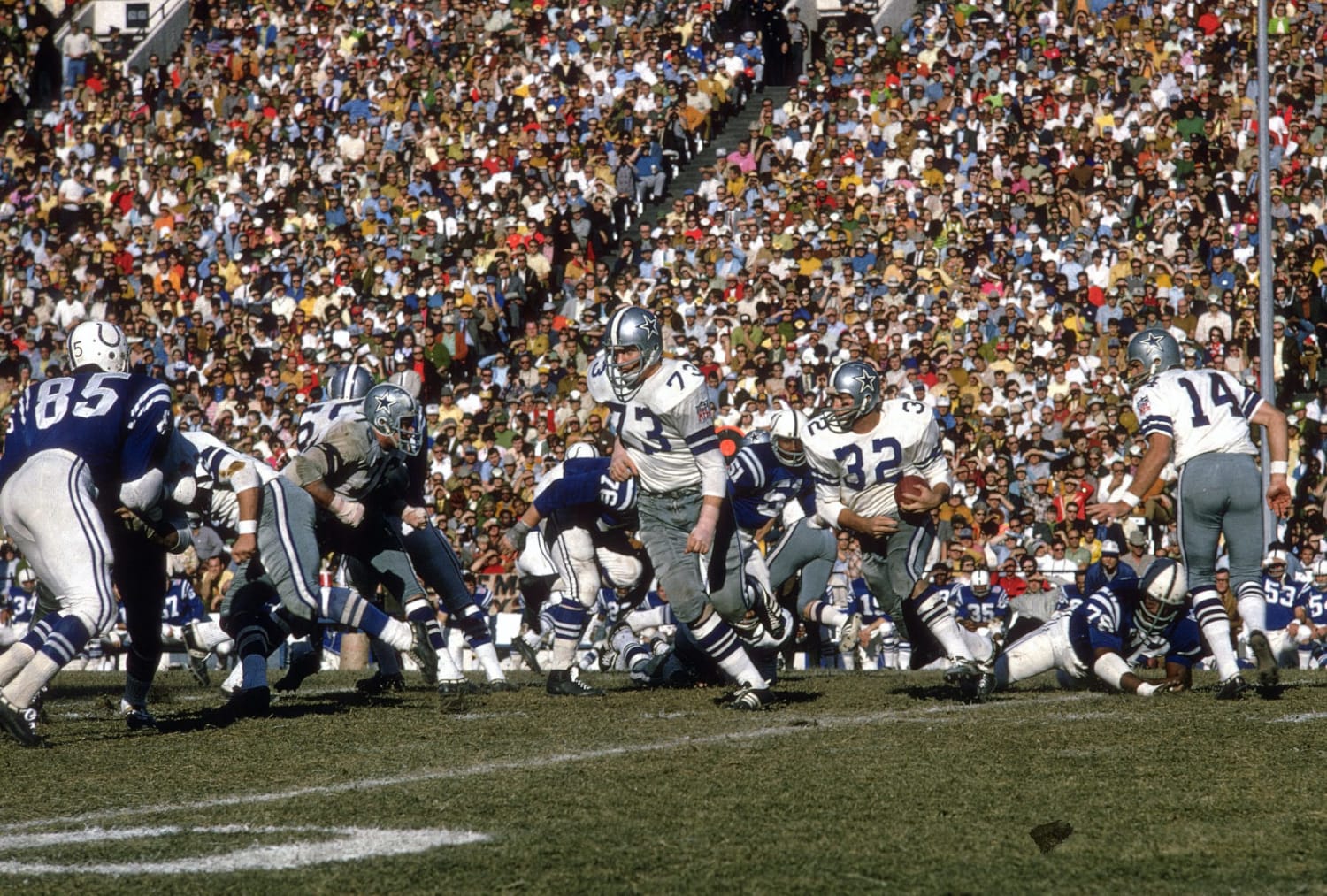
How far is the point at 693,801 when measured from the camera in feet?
17.5

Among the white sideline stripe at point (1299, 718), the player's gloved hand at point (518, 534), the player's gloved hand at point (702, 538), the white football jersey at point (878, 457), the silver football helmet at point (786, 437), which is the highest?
the silver football helmet at point (786, 437)

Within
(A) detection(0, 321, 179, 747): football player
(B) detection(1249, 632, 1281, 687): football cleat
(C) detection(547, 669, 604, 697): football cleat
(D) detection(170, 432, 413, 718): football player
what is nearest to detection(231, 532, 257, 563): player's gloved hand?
(D) detection(170, 432, 413, 718): football player

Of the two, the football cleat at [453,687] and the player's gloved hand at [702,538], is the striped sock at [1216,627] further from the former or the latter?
the football cleat at [453,687]

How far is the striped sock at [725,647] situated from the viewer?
8367mm

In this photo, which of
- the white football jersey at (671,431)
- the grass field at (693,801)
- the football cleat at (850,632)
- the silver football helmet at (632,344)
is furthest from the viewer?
the football cleat at (850,632)

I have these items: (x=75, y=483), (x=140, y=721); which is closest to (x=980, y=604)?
(x=140, y=721)

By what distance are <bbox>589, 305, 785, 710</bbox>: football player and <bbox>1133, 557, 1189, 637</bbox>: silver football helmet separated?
6.43ft

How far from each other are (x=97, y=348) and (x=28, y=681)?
163 cm

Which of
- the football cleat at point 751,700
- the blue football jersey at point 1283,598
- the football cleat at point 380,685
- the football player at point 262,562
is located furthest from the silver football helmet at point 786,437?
the blue football jersey at point 1283,598

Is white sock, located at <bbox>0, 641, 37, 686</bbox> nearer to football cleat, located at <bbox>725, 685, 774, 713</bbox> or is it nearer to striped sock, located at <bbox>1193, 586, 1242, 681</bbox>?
football cleat, located at <bbox>725, 685, 774, 713</bbox>

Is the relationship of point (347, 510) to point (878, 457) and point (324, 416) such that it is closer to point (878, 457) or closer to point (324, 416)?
point (324, 416)

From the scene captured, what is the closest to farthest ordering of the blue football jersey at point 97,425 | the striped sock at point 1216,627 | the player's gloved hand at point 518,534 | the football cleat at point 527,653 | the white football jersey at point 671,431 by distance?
the blue football jersey at point 97,425
the striped sock at point 1216,627
the white football jersey at point 671,431
the player's gloved hand at point 518,534
the football cleat at point 527,653

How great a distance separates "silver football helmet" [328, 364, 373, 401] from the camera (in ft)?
34.7

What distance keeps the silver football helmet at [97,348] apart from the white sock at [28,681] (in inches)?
57.2
